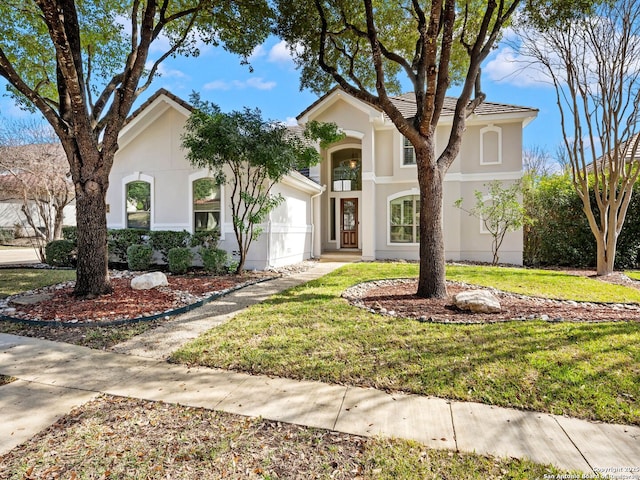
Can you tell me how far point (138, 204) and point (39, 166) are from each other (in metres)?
9.11

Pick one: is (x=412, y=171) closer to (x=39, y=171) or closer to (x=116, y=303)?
(x=116, y=303)

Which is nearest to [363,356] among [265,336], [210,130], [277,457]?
[265,336]

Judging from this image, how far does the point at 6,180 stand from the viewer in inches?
815

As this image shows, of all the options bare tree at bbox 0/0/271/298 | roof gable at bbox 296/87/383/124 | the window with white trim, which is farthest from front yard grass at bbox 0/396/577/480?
roof gable at bbox 296/87/383/124

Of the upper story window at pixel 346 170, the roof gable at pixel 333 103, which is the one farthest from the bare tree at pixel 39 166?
the upper story window at pixel 346 170

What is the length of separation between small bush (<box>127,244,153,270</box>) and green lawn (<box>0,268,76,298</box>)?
150 cm

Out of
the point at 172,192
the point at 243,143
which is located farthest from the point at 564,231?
the point at 172,192

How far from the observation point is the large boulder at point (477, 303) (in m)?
5.49

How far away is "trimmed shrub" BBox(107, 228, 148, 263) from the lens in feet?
36.0

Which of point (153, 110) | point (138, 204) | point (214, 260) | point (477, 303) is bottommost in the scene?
point (477, 303)

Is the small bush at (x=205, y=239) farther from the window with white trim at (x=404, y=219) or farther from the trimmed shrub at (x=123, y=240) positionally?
the window with white trim at (x=404, y=219)

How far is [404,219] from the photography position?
14781 mm

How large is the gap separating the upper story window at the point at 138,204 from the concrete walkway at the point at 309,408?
869cm

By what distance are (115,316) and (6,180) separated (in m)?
22.6
